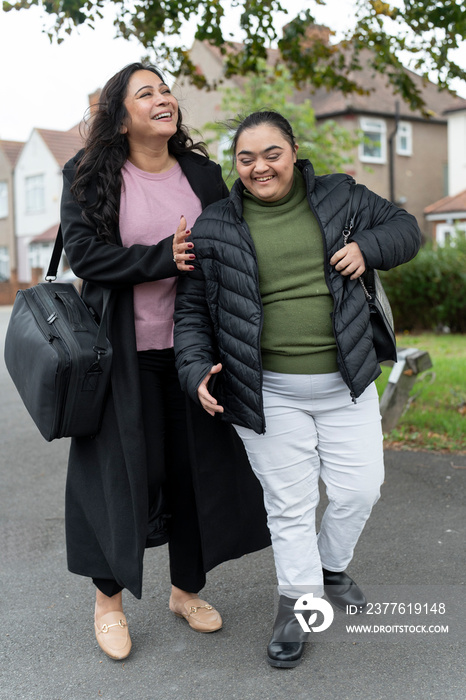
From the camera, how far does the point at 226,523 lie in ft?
10.4

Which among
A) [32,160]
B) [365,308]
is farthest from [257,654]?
[32,160]

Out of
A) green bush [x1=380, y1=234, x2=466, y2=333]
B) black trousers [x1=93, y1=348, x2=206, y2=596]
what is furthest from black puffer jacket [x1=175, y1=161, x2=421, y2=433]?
green bush [x1=380, y1=234, x2=466, y2=333]

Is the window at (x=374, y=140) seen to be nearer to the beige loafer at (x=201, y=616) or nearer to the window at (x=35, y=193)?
the window at (x=35, y=193)

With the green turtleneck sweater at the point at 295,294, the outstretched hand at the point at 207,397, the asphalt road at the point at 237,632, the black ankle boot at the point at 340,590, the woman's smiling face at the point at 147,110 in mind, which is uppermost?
the woman's smiling face at the point at 147,110

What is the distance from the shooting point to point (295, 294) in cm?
278

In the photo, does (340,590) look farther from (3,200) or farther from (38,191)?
(3,200)

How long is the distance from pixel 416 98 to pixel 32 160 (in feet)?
116

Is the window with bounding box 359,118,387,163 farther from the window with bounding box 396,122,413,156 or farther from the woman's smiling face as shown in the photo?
the woman's smiling face

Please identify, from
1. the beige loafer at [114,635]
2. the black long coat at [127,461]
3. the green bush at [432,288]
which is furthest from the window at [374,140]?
the beige loafer at [114,635]

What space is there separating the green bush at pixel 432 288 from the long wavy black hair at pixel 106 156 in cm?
1181

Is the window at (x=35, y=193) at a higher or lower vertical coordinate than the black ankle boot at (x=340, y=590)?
higher

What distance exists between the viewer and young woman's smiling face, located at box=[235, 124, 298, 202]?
2768 mm

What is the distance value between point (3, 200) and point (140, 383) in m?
41.5

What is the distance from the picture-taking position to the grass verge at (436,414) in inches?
239
